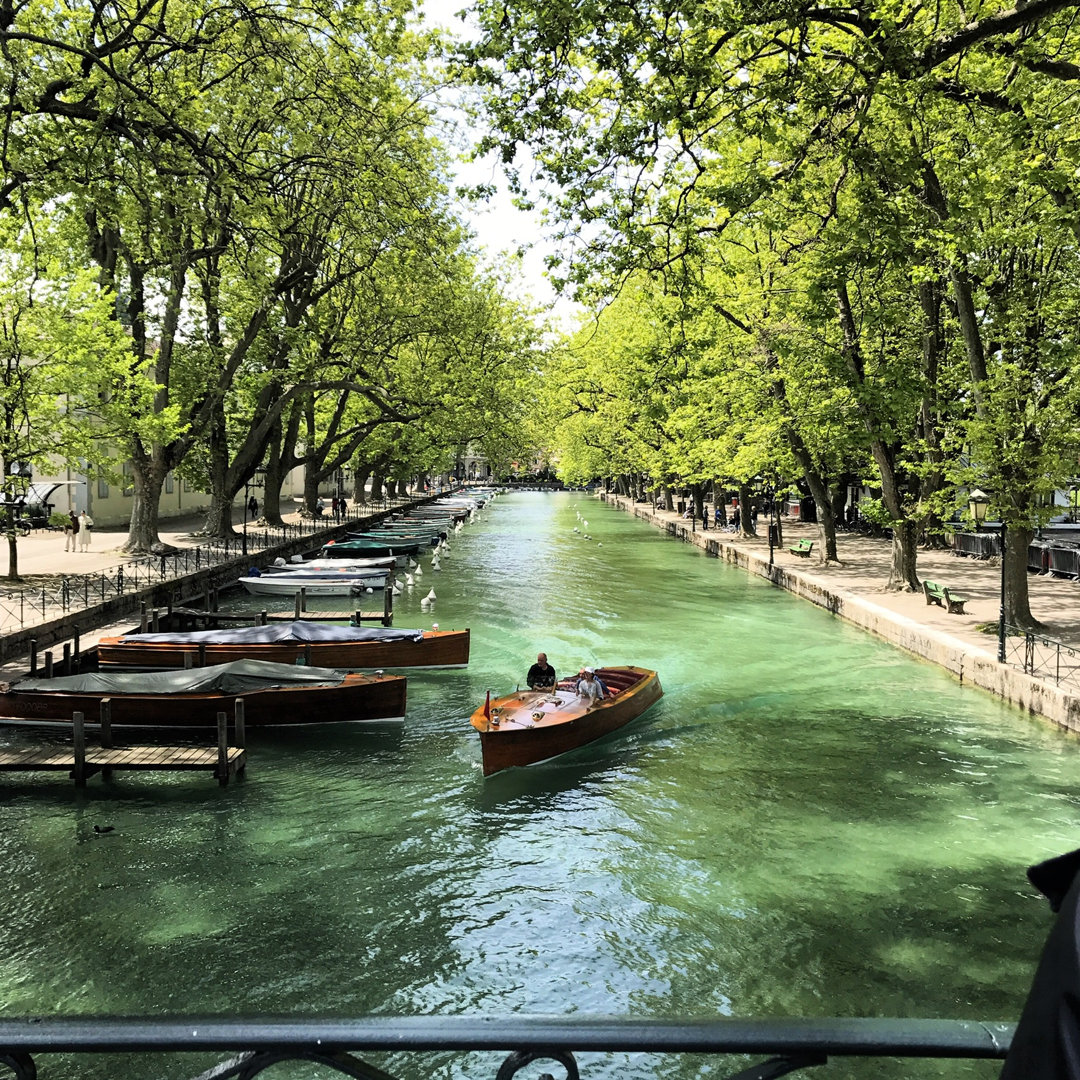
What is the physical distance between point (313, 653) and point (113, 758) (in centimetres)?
686

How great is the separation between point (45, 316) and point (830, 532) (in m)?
27.1

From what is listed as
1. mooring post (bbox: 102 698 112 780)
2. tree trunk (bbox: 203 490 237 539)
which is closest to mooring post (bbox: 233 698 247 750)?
mooring post (bbox: 102 698 112 780)

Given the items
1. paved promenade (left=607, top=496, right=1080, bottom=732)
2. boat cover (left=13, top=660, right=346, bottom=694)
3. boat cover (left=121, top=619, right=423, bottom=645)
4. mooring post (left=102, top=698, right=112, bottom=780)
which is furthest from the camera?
boat cover (left=121, top=619, right=423, bottom=645)

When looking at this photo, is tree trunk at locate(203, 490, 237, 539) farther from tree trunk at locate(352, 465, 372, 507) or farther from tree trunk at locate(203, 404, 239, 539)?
tree trunk at locate(352, 465, 372, 507)

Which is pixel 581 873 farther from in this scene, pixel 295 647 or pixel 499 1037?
pixel 295 647

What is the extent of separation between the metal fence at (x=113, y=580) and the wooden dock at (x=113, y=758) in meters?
6.35

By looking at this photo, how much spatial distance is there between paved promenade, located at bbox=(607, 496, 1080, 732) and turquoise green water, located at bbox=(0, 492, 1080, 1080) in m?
0.60

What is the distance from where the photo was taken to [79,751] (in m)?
13.1

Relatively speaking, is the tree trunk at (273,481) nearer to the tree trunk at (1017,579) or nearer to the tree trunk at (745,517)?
the tree trunk at (745,517)

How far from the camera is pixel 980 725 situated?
1588 centimetres

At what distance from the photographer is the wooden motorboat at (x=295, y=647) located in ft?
62.2

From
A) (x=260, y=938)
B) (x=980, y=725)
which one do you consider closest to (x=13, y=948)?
(x=260, y=938)

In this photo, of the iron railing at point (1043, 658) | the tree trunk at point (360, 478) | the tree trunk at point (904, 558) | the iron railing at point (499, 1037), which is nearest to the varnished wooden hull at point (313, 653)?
the iron railing at point (1043, 658)

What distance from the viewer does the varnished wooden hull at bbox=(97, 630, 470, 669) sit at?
18922 mm
